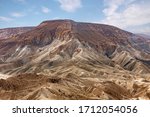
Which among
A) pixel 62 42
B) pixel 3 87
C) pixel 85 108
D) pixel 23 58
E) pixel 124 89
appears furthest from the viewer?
pixel 62 42

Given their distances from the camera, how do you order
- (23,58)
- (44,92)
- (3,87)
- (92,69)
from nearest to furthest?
(44,92), (3,87), (92,69), (23,58)

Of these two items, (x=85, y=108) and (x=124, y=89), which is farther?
(x=124, y=89)

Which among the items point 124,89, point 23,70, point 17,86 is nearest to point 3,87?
point 17,86

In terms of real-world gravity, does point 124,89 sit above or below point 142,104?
below

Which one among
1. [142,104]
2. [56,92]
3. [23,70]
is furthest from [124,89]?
[142,104]

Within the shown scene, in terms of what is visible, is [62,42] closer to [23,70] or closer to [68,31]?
[68,31]

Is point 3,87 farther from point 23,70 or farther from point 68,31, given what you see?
point 68,31
